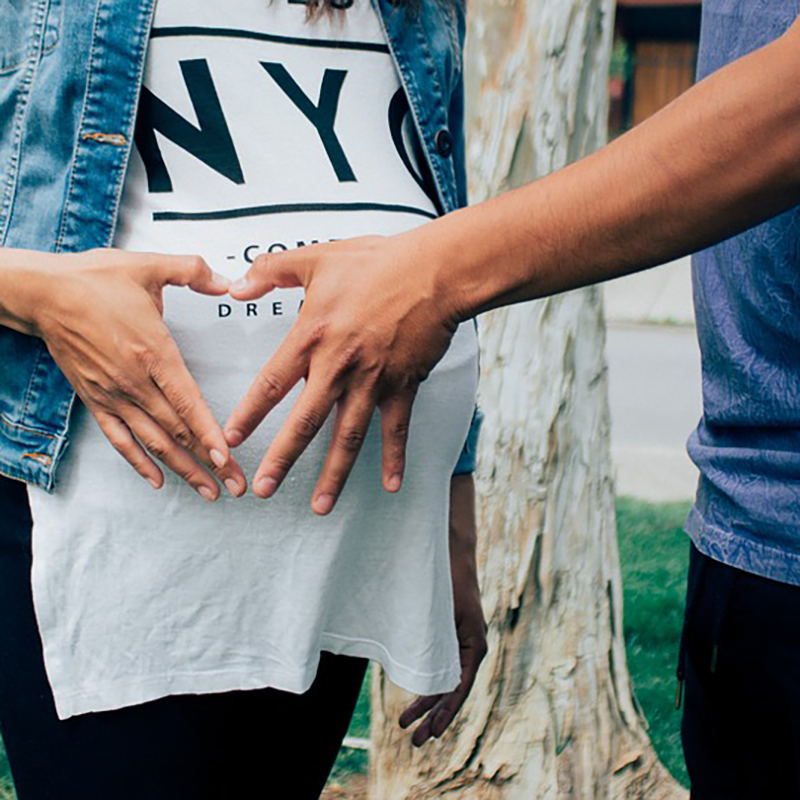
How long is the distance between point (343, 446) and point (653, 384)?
837 cm

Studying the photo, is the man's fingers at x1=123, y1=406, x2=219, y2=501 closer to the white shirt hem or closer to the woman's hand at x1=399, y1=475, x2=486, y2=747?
the white shirt hem

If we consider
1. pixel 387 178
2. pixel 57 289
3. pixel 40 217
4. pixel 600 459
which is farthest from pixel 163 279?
pixel 600 459

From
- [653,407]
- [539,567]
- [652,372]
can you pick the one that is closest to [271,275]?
[539,567]

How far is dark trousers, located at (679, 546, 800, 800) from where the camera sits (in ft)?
4.59

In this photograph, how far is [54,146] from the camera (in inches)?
52.5

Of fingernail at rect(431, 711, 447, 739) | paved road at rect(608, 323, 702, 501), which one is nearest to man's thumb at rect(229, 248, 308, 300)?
fingernail at rect(431, 711, 447, 739)

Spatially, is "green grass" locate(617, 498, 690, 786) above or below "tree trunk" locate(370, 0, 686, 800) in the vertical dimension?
below

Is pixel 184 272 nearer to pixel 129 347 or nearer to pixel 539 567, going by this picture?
pixel 129 347

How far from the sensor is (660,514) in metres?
6.05

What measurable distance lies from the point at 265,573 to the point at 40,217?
449 millimetres

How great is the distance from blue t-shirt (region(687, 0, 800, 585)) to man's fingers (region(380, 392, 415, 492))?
1.31 ft

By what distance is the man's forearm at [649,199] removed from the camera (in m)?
1.05

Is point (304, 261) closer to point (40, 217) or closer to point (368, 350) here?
point (368, 350)

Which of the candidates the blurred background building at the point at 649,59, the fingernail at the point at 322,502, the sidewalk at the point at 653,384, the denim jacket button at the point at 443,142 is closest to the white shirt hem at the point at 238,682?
the fingernail at the point at 322,502
